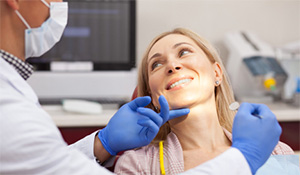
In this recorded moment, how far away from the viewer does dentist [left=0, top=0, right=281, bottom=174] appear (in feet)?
2.35

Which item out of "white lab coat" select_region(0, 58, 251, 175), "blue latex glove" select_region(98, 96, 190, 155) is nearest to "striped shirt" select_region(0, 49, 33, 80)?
"white lab coat" select_region(0, 58, 251, 175)

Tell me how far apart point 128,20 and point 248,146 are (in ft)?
5.24

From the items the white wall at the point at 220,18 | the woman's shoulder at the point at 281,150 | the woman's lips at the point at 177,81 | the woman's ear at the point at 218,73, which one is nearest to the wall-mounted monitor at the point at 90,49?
the white wall at the point at 220,18

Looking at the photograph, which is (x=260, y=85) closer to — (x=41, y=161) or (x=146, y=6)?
(x=146, y=6)

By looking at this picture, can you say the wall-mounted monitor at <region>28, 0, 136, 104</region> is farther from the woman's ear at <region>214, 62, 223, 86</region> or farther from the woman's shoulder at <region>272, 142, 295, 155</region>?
the woman's shoulder at <region>272, 142, 295, 155</region>

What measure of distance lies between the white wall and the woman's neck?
1438 millimetres

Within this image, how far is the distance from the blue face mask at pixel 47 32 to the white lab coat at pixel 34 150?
11.1 inches

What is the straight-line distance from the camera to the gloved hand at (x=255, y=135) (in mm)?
855

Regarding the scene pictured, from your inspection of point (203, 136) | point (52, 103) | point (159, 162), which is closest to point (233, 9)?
point (52, 103)

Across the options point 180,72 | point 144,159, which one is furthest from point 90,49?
point 144,159

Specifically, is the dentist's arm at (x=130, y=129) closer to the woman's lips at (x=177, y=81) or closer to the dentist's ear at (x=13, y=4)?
the woman's lips at (x=177, y=81)

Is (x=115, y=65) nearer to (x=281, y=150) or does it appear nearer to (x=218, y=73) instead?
(x=218, y=73)

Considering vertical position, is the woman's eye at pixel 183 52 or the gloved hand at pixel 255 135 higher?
the woman's eye at pixel 183 52

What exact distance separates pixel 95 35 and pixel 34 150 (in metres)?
1.63
